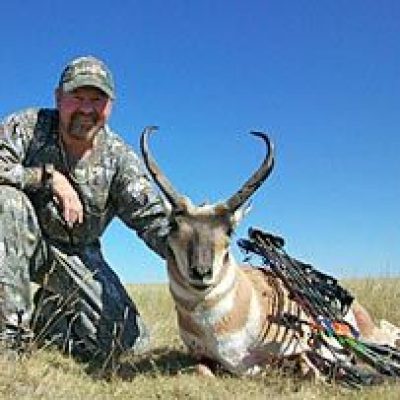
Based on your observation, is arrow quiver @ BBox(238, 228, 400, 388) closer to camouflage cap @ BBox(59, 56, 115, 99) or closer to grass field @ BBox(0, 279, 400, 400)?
grass field @ BBox(0, 279, 400, 400)

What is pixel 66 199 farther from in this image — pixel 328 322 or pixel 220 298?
pixel 328 322

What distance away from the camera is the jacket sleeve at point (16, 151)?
6.81 metres

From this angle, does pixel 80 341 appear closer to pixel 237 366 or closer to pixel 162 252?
pixel 162 252

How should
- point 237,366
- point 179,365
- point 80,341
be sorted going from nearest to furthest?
point 237,366 < point 179,365 < point 80,341

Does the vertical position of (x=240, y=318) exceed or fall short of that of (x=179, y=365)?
it exceeds it

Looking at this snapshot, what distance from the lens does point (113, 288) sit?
7473mm

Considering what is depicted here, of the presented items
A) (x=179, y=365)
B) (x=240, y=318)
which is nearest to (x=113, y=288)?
(x=179, y=365)

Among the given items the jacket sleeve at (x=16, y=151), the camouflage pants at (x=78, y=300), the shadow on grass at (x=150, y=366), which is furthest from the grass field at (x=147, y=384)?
the jacket sleeve at (x=16, y=151)

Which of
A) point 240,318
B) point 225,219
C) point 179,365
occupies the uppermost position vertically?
point 225,219

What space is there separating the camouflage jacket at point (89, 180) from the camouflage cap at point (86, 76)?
419mm

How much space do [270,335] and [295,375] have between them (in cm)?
32

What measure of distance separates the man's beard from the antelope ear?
142 cm

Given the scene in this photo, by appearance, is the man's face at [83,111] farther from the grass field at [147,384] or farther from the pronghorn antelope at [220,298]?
the grass field at [147,384]

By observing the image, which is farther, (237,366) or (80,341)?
(80,341)
